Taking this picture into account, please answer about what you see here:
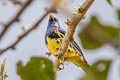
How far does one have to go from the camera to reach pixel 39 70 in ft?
1.74

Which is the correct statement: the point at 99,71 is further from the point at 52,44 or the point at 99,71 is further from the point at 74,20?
the point at 52,44

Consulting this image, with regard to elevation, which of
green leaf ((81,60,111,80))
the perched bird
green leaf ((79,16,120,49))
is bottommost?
green leaf ((81,60,111,80))

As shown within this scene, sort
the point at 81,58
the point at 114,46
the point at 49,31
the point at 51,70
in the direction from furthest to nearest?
1. the point at 49,31
2. the point at 81,58
3. the point at 51,70
4. the point at 114,46

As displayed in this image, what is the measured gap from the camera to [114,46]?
340mm

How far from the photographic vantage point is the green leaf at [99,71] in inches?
14.4

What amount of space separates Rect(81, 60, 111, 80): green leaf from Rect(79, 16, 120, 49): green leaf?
0.10 ft

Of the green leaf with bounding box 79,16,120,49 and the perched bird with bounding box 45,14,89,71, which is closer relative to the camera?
the green leaf with bounding box 79,16,120,49

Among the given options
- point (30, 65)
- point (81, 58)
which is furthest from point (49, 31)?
point (30, 65)

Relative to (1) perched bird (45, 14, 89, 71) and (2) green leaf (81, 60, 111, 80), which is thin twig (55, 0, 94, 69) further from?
(1) perched bird (45, 14, 89, 71)

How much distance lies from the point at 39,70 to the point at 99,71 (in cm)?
18

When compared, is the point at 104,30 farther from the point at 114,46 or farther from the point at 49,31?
the point at 49,31

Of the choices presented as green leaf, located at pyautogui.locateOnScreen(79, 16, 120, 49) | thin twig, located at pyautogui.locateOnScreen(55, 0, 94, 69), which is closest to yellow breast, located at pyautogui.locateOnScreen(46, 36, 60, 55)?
thin twig, located at pyautogui.locateOnScreen(55, 0, 94, 69)

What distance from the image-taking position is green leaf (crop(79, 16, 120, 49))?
1.11 feet

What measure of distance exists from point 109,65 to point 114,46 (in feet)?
0.12
